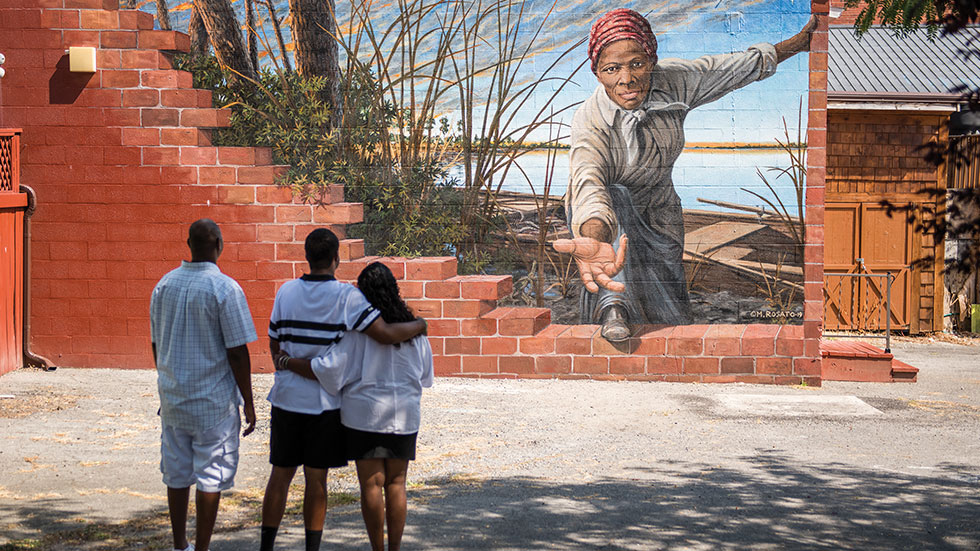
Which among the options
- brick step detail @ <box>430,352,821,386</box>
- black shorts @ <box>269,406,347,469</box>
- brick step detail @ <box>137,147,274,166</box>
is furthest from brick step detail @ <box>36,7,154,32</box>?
black shorts @ <box>269,406,347,469</box>

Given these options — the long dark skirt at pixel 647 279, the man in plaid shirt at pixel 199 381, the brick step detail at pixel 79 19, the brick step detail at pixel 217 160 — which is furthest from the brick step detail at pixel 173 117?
the man in plaid shirt at pixel 199 381

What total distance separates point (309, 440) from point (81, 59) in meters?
6.69

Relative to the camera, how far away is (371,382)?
4488 mm

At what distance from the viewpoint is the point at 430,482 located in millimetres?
6480

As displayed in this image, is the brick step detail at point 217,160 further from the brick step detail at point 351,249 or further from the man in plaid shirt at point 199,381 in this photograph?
the man in plaid shirt at point 199,381

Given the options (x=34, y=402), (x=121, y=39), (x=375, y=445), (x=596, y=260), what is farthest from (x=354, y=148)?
(x=375, y=445)

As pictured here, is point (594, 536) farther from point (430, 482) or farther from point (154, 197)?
point (154, 197)

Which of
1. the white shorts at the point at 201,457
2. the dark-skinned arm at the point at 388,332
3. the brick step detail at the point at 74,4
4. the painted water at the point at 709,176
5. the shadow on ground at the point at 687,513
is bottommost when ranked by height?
the shadow on ground at the point at 687,513

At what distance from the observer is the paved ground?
529cm

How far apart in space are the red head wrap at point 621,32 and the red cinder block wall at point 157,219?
1.64 m

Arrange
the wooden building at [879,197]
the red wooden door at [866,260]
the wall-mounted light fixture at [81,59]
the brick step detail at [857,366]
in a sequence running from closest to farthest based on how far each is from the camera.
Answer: the wall-mounted light fixture at [81,59], the brick step detail at [857,366], the wooden building at [879,197], the red wooden door at [866,260]

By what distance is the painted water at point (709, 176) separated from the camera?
397 inches

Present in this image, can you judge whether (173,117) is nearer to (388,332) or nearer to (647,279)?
(647,279)

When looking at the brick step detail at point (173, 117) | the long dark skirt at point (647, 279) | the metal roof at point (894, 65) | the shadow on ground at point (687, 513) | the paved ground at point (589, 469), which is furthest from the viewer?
the metal roof at point (894, 65)
